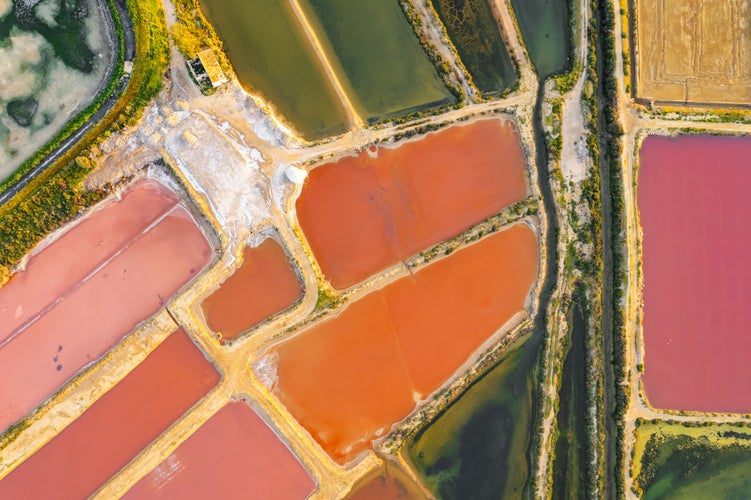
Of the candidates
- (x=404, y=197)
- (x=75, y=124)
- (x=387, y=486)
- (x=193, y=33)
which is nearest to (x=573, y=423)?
(x=387, y=486)

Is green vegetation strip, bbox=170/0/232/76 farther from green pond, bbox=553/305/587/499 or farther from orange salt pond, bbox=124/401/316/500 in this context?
green pond, bbox=553/305/587/499

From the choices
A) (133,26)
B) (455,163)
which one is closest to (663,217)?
(455,163)

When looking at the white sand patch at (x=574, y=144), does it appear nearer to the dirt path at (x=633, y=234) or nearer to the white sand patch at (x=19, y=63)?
the dirt path at (x=633, y=234)

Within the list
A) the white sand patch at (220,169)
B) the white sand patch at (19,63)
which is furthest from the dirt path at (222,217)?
the white sand patch at (19,63)

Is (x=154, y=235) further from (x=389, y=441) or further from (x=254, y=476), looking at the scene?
(x=389, y=441)

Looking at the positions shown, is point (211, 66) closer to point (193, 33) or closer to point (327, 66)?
point (193, 33)

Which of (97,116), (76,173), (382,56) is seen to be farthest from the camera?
(382,56)
